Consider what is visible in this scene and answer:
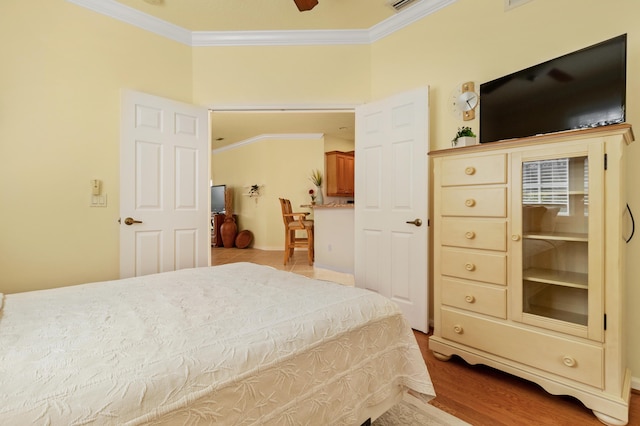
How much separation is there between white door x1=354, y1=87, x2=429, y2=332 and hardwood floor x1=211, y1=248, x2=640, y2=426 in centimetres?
63

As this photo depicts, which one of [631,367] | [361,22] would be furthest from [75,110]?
[631,367]

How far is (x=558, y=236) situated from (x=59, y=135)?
349cm

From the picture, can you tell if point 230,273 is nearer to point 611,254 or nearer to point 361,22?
point 611,254

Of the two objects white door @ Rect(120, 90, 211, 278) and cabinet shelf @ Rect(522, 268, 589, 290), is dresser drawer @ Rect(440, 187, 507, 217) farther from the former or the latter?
white door @ Rect(120, 90, 211, 278)

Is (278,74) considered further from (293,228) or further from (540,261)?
(293,228)

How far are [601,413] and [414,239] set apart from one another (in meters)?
1.50

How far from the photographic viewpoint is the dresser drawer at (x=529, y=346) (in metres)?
1.63

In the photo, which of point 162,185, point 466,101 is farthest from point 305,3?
point 162,185

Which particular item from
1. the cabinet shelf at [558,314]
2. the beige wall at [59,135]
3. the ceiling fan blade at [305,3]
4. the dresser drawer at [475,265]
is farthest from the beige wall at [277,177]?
the cabinet shelf at [558,314]

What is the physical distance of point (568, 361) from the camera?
66.1 inches

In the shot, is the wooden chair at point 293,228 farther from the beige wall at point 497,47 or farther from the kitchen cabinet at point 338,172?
the beige wall at point 497,47

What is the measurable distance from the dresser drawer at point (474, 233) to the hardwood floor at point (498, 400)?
81 centimetres

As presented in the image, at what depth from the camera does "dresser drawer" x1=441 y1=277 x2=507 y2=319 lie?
195cm

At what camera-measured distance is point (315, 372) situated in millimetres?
1044
